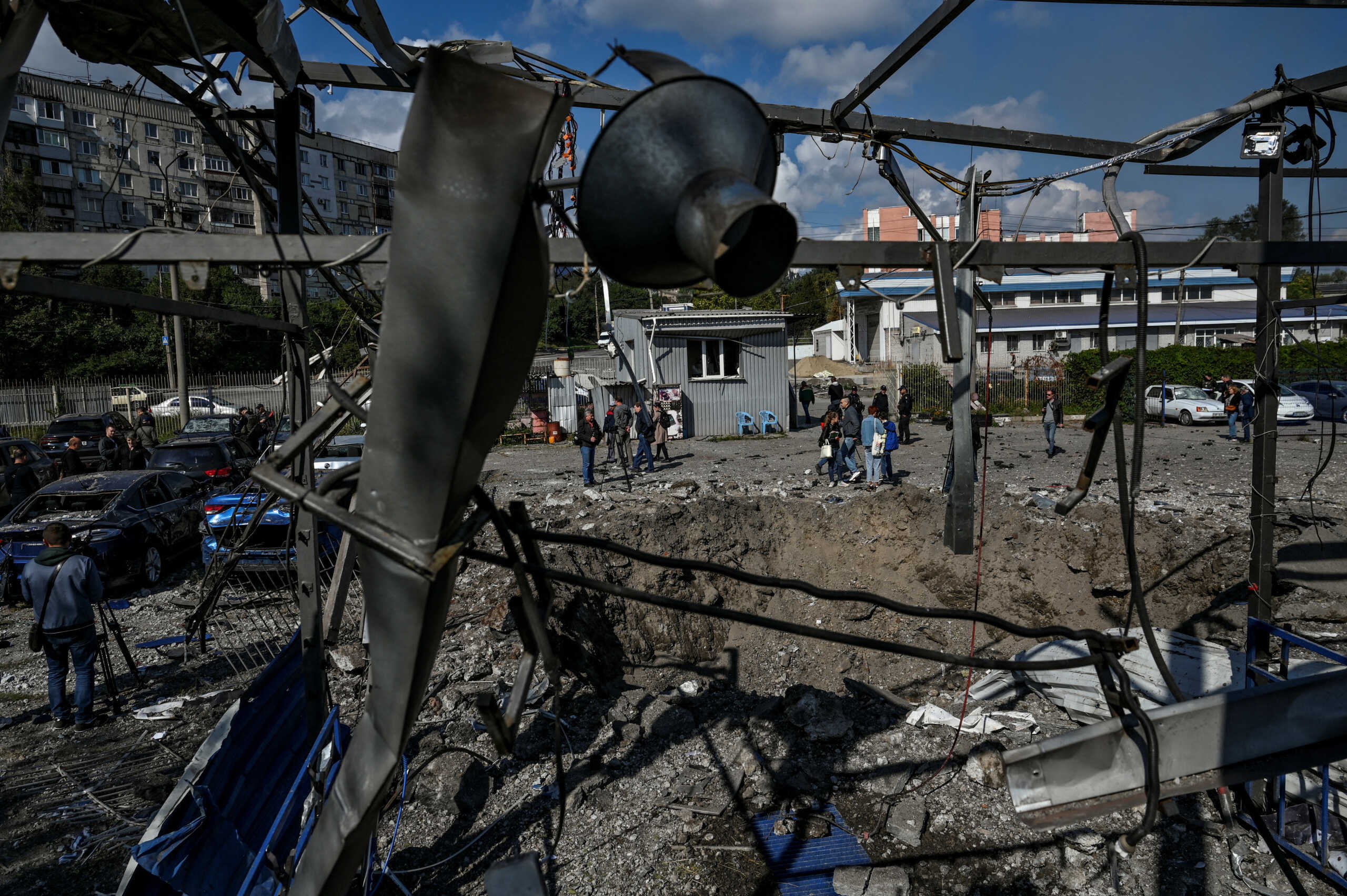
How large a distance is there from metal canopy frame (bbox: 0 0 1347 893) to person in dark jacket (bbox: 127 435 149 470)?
48.5 feet

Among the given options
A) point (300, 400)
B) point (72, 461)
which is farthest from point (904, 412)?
point (72, 461)

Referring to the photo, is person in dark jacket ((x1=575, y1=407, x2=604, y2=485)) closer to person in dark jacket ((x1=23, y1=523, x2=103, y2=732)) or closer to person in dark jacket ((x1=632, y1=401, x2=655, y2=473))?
person in dark jacket ((x1=632, y1=401, x2=655, y2=473))

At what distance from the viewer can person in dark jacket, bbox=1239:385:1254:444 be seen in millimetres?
21281

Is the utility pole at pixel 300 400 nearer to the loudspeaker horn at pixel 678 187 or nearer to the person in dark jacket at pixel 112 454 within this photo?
the loudspeaker horn at pixel 678 187

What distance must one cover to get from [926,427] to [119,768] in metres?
25.1

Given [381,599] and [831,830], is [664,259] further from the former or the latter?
[831,830]

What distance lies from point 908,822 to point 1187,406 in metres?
26.5

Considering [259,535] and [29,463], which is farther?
[29,463]

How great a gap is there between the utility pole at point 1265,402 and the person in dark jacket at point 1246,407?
61.0ft

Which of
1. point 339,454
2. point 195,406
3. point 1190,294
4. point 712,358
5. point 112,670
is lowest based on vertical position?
point 112,670

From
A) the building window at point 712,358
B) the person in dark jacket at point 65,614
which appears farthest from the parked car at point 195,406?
the person in dark jacket at point 65,614

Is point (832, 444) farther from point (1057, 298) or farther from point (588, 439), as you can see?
point (1057, 298)

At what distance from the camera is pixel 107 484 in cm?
1199

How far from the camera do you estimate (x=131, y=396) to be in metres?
30.9
